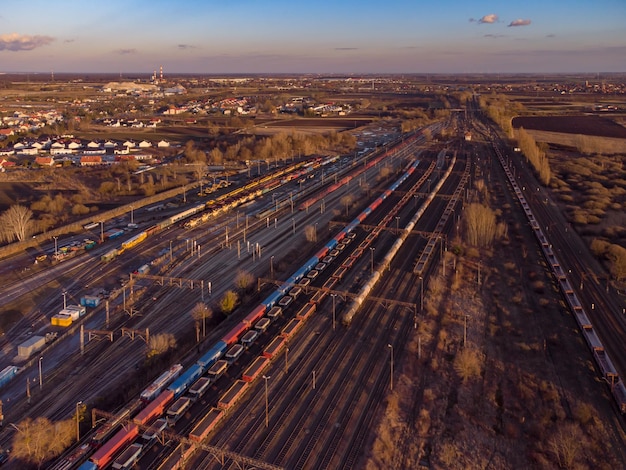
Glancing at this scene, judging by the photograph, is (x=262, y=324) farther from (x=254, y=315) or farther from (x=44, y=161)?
(x=44, y=161)

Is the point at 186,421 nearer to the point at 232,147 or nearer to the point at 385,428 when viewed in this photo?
the point at 385,428

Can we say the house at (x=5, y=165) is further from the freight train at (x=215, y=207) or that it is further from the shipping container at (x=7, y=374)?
the shipping container at (x=7, y=374)

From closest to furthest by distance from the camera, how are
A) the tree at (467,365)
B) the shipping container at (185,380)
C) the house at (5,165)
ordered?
the shipping container at (185,380)
the tree at (467,365)
the house at (5,165)

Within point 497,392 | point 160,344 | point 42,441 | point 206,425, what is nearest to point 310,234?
point 160,344

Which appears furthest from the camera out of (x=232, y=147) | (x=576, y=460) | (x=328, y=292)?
(x=232, y=147)

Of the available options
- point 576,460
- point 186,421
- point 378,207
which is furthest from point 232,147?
point 576,460

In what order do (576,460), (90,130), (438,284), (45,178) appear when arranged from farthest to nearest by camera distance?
(90,130) → (45,178) → (438,284) → (576,460)

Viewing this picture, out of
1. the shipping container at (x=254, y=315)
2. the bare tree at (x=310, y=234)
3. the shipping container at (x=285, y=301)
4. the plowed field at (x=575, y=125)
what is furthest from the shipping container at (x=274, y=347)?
the plowed field at (x=575, y=125)
